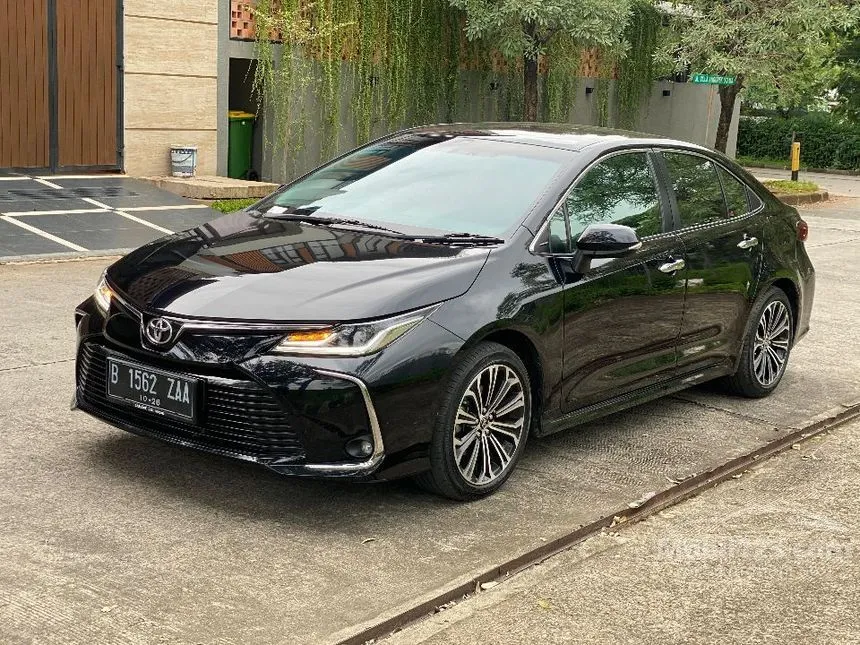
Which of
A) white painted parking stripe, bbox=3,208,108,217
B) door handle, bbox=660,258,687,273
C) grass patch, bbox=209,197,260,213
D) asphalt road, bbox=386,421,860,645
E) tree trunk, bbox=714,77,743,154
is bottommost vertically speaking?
asphalt road, bbox=386,421,860,645

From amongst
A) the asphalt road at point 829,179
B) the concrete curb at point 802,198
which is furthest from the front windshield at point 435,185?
the asphalt road at point 829,179

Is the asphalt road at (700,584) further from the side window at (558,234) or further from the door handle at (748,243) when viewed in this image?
the door handle at (748,243)

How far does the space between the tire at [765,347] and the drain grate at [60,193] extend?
9.28 meters

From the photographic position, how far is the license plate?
15.0 ft

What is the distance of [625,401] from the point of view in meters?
5.90

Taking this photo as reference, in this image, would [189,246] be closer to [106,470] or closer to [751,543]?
[106,470]

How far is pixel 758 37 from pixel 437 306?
63.2 feet

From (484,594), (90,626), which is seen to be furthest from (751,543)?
(90,626)

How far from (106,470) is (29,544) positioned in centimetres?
85

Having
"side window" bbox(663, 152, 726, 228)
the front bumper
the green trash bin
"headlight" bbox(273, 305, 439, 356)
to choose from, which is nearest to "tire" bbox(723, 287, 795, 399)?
"side window" bbox(663, 152, 726, 228)

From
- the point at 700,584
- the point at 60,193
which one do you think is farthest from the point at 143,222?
the point at 700,584

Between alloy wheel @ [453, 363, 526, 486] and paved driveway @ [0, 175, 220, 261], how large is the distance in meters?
7.02

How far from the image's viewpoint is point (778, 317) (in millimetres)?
7148

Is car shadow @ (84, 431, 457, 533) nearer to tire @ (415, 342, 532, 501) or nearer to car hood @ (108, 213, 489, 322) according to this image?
tire @ (415, 342, 532, 501)
